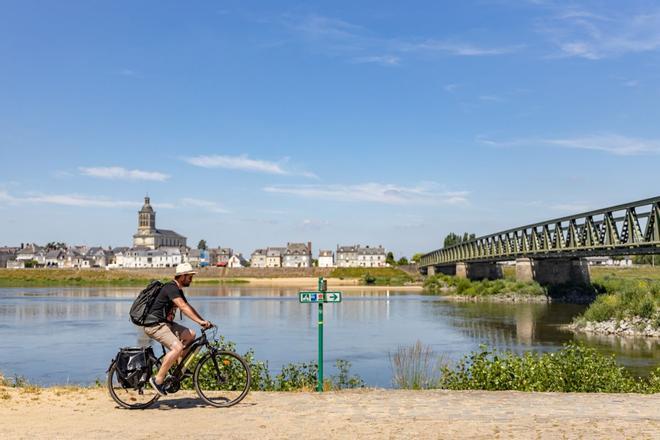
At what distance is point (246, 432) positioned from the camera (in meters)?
10.2

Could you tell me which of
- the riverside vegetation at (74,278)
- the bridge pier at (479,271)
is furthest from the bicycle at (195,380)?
the riverside vegetation at (74,278)

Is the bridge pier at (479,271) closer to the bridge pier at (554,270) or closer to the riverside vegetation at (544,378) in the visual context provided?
the bridge pier at (554,270)

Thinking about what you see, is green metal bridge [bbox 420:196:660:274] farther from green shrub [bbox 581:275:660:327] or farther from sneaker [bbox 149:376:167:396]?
sneaker [bbox 149:376:167:396]

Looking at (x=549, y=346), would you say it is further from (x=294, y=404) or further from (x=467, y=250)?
(x=467, y=250)

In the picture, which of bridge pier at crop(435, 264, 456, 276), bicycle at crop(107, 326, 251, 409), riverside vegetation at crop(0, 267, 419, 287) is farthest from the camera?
riverside vegetation at crop(0, 267, 419, 287)

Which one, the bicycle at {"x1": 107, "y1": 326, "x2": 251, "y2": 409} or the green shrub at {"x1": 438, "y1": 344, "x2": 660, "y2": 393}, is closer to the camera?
the bicycle at {"x1": 107, "y1": 326, "x2": 251, "y2": 409}

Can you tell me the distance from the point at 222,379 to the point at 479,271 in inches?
3906

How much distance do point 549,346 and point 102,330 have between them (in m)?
26.7

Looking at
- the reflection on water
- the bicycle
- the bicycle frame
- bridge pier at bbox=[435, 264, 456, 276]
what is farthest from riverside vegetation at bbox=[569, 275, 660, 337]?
bridge pier at bbox=[435, 264, 456, 276]

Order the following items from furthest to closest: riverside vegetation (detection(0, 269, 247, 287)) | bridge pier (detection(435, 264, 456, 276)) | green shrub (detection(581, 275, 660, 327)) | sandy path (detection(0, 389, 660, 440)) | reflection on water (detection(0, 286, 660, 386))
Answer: riverside vegetation (detection(0, 269, 247, 287)), bridge pier (detection(435, 264, 456, 276)), green shrub (detection(581, 275, 660, 327)), reflection on water (detection(0, 286, 660, 386)), sandy path (detection(0, 389, 660, 440))

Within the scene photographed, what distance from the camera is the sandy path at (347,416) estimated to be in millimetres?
10188

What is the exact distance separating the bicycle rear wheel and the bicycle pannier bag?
0.36 feet

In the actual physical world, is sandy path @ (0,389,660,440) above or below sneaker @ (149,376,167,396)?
below

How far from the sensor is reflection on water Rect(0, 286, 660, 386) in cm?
2794
